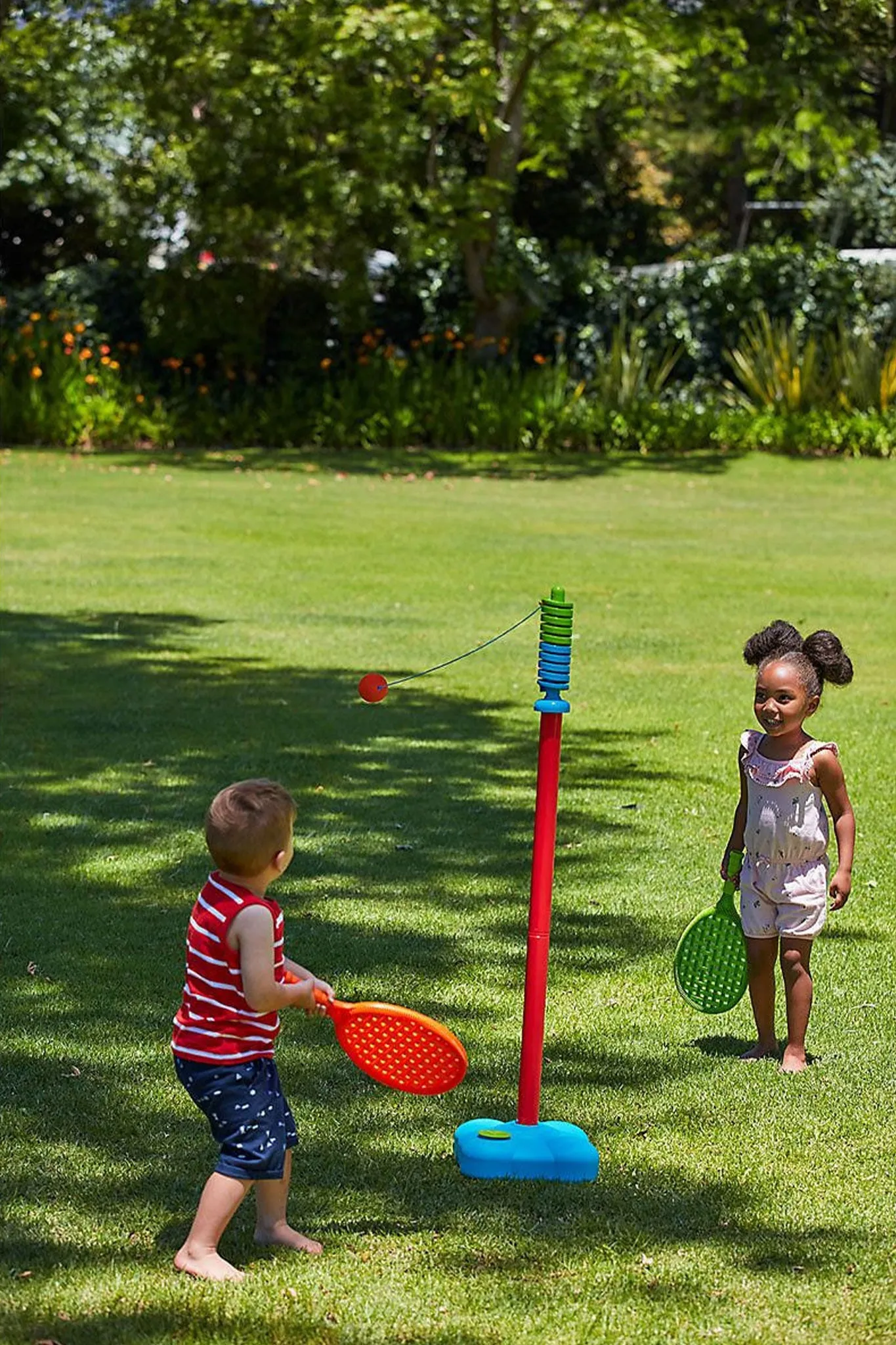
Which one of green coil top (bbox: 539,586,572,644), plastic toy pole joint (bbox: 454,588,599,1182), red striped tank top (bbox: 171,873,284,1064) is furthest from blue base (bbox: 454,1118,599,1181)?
green coil top (bbox: 539,586,572,644)

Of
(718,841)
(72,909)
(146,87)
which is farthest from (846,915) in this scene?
(146,87)

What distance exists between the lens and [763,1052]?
17.2ft

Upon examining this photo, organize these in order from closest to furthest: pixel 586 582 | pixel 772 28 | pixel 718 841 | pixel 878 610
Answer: pixel 718 841, pixel 878 610, pixel 586 582, pixel 772 28

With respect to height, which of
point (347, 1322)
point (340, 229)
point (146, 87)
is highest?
point (146, 87)

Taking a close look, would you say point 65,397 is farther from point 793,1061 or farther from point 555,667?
point 555,667

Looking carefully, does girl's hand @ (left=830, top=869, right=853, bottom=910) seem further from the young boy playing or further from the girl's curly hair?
the young boy playing

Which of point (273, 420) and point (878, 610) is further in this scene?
point (273, 420)

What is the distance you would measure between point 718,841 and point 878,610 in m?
6.90

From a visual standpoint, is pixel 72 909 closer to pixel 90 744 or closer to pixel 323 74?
pixel 90 744

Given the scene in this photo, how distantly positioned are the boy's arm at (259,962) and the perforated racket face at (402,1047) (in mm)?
207

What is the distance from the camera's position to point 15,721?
9.61 meters

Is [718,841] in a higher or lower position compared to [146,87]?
lower

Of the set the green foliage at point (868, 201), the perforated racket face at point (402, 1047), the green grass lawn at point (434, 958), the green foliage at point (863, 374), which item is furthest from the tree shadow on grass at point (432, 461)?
the perforated racket face at point (402, 1047)

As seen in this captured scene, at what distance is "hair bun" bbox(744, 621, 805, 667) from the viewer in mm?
5234
